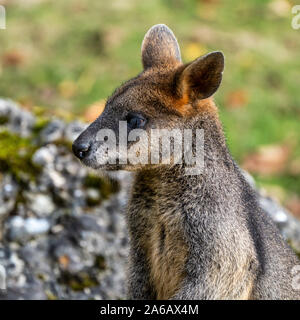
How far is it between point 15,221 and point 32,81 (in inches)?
149

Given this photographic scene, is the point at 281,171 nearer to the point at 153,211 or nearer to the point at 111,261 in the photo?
the point at 111,261

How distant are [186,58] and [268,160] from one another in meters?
1.85

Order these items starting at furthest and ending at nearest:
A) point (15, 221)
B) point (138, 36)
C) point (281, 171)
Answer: point (138, 36)
point (281, 171)
point (15, 221)

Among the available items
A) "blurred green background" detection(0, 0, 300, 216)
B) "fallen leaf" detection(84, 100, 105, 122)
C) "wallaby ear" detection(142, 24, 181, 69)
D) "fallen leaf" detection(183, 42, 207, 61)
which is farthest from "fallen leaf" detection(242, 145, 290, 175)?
"wallaby ear" detection(142, 24, 181, 69)

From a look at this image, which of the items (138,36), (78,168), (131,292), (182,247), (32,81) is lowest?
(131,292)

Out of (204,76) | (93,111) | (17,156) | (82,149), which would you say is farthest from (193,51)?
(82,149)

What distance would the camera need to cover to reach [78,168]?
586cm

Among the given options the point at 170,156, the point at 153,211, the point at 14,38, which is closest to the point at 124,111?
→ the point at 170,156

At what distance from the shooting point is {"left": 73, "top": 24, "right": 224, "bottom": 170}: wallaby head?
13.7 feet

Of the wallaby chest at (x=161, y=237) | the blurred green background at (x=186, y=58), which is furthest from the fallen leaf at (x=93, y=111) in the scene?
the wallaby chest at (x=161, y=237)
